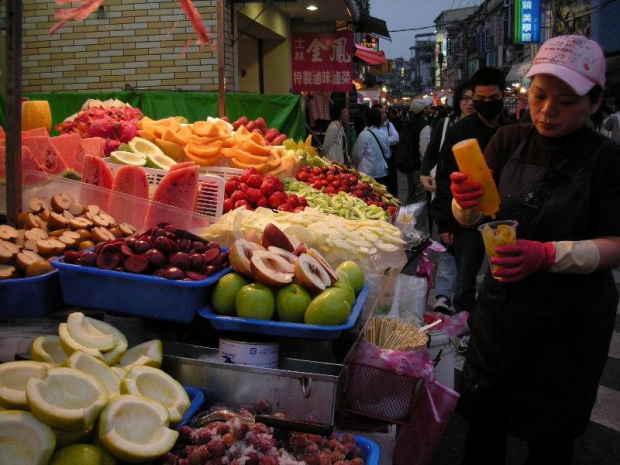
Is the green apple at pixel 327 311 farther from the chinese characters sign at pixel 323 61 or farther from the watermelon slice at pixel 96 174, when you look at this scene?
the chinese characters sign at pixel 323 61

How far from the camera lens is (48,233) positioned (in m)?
2.85

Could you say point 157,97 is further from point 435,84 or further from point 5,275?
point 435,84

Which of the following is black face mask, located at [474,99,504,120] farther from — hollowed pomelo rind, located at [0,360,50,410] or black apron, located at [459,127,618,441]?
hollowed pomelo rind, located at [0,360,50,410]

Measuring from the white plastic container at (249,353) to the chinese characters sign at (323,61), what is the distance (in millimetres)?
10123

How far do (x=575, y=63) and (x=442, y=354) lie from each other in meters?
1.95

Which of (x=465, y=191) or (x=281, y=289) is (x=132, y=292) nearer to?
(x=281, y=289)

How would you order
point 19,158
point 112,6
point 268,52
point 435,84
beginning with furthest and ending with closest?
point 435,84
point 268,52
point 112,6
point 19,158

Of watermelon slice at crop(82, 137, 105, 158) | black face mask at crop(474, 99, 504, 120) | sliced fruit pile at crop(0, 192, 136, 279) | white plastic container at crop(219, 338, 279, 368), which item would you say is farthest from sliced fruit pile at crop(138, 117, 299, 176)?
white plastic container at crop(219, 338, 279, 368)

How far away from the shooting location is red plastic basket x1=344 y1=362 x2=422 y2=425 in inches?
96.3

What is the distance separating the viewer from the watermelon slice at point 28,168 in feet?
11.2

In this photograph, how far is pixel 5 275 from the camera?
2.40m

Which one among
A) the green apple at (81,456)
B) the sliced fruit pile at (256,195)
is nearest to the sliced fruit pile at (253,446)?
the green apple at (81,456)

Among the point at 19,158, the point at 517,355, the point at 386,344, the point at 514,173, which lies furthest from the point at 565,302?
the point at 19,158

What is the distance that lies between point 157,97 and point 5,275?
19.1 feet
